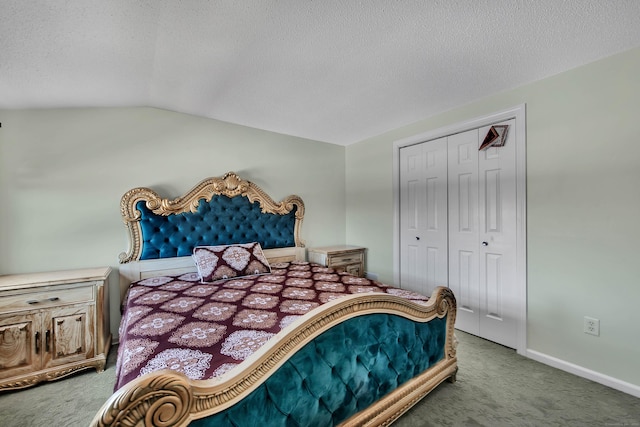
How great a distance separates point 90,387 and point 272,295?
145 cm

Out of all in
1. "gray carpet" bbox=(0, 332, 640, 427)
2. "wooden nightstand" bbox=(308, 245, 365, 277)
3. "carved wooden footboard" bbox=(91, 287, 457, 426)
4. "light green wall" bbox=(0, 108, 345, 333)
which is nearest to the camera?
"carved wooden footboard" bbox=(91, 287, 457, 426)

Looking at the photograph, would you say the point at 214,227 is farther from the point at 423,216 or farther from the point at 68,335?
the point at 423,216

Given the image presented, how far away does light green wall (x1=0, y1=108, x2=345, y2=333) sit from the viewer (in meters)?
2.18

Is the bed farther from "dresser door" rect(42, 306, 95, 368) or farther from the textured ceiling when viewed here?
the textured ceiling

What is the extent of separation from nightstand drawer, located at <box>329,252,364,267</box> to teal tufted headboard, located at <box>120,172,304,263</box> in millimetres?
482

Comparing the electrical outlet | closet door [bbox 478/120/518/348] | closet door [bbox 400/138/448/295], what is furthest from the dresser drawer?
the electrical outlet

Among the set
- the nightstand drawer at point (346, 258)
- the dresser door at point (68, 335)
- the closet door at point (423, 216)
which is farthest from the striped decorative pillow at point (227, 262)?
the closet door at point (423, 216)

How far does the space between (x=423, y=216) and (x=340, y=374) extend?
88.3 inches

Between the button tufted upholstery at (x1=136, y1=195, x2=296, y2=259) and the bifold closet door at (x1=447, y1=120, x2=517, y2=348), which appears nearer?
the bifold closet door at (x1=447, y1=120, x2=517, y2=348)

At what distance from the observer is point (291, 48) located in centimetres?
174

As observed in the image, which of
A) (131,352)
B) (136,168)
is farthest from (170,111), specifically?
(131,352)

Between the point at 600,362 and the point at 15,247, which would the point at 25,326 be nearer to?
the point at 15,247

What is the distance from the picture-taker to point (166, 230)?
2660 mm

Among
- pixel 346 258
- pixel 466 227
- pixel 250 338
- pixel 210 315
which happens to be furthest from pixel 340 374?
pixel 346 258
